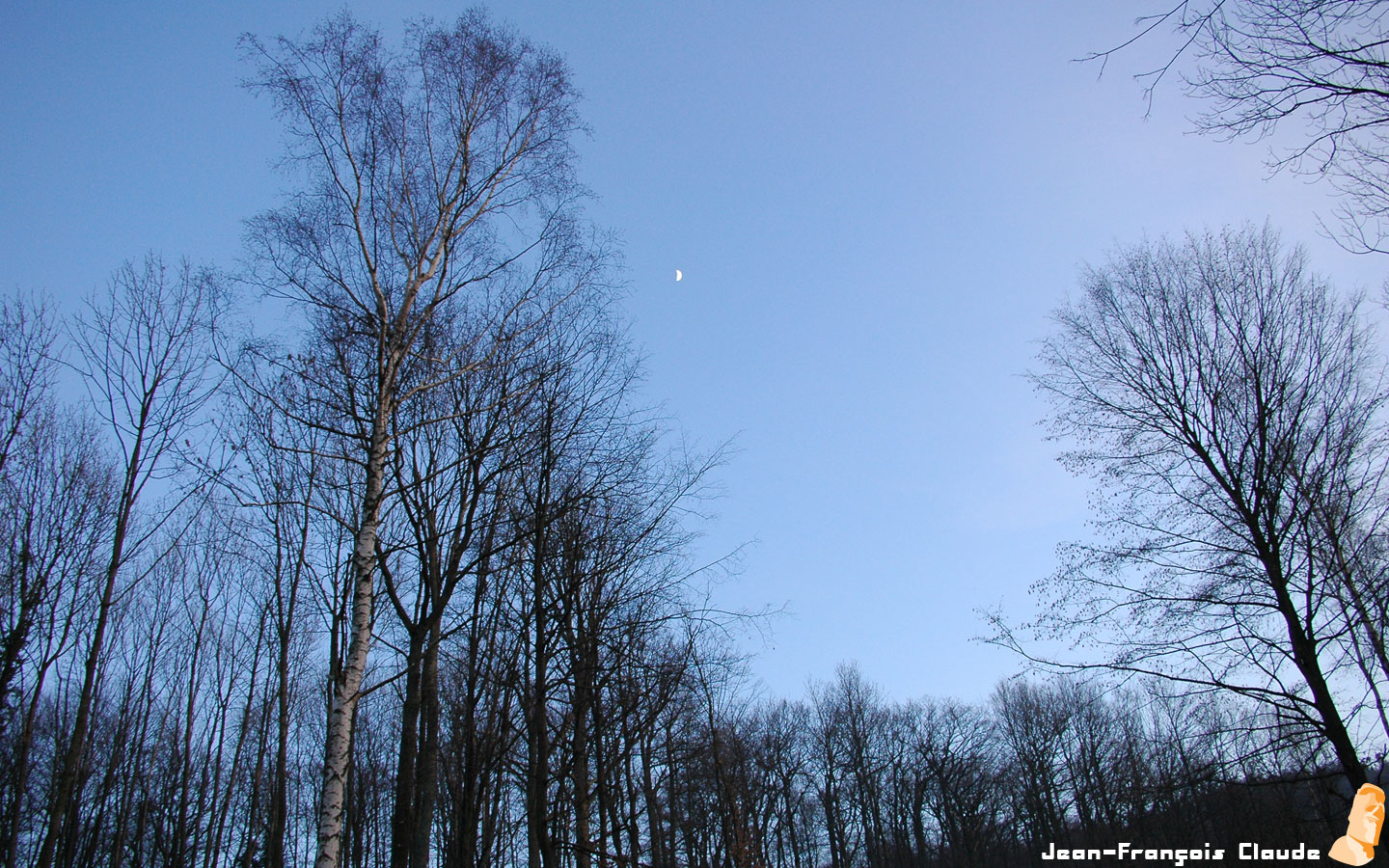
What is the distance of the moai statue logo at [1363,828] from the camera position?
6645 mm

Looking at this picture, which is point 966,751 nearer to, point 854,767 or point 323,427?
point 854,767

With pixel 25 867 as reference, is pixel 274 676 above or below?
above

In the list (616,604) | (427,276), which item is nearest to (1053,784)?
(616,604)

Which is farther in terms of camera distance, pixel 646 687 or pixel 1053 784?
pixel 1053 784

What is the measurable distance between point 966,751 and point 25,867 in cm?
4518

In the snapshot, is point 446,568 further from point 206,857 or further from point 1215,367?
point 206,857

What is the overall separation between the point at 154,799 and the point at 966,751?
41.5 meters

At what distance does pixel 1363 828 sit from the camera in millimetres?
6699

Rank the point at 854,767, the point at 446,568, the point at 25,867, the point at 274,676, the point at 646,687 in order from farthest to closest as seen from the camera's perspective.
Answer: the point at 854,767
the point at 25,867
the point at 274,676
the point at 646,687
the point at 446,568

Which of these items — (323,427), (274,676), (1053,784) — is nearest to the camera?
(323,427)

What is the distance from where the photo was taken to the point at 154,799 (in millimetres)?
26219

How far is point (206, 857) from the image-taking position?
2219cm

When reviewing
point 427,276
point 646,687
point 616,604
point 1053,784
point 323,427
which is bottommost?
point 1053,784

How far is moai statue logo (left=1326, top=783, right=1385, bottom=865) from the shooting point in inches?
262
